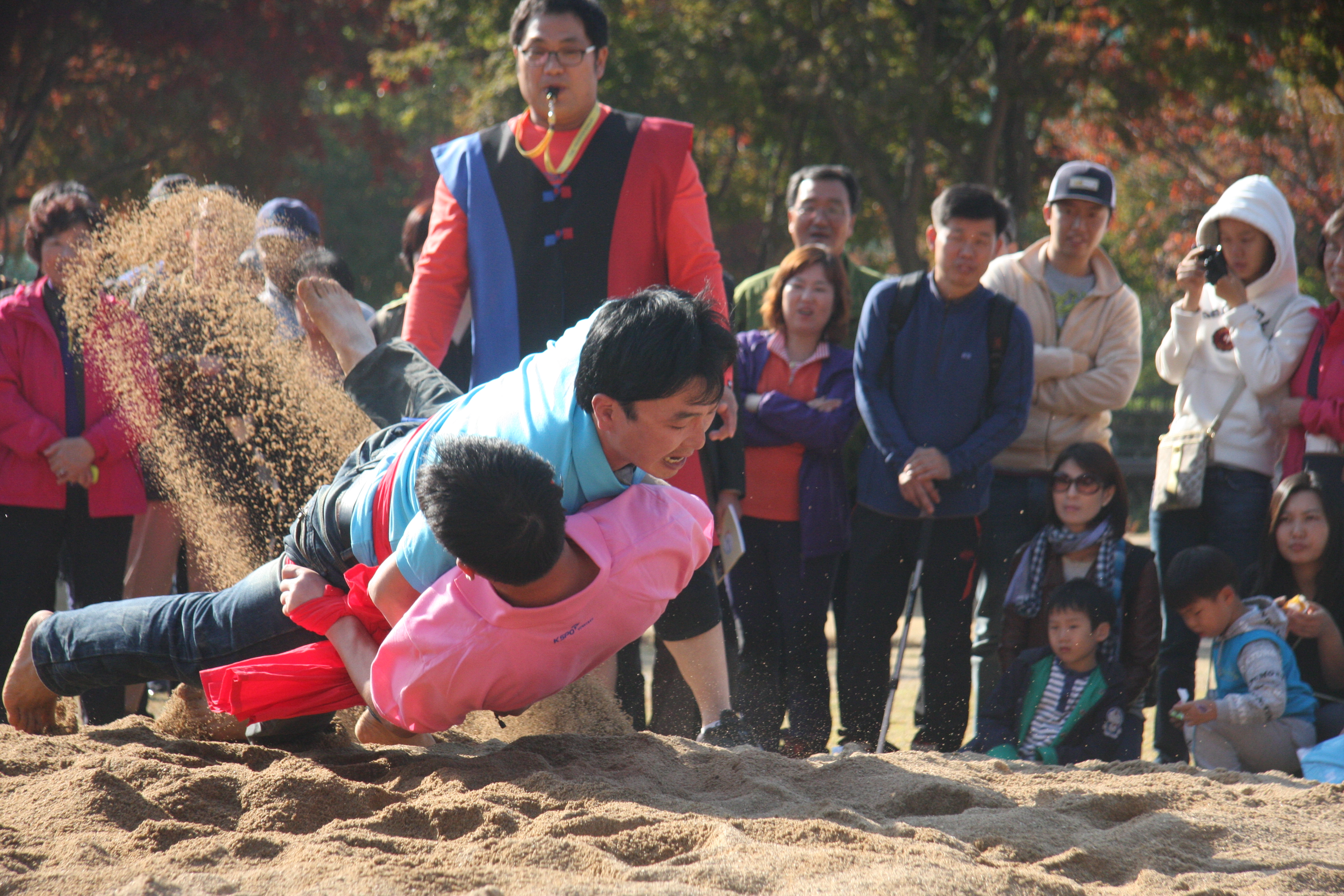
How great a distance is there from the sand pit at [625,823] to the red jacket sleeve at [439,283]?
4.32 ft

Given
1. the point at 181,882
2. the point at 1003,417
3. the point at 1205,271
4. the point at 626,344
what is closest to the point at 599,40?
the point at 626,344

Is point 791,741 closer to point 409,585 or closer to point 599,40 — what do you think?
point 409,585

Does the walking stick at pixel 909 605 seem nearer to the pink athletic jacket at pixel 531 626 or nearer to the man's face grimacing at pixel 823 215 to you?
the man's face grimacing at pixel 823 215

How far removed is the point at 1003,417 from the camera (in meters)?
4.05

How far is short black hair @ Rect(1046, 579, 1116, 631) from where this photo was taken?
371 cm

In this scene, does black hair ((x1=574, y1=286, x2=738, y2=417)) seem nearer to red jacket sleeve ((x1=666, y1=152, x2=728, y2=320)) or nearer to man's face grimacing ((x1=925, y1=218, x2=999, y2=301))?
red jacket sleeve ((x1=666, y1=152, x2=728, y2=320))

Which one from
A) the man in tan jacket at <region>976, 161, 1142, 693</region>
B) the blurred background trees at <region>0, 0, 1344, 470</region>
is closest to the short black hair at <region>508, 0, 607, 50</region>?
the man in tan jacket at <region>976, 161, 1142, 693</region>

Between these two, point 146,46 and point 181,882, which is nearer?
point 181,882

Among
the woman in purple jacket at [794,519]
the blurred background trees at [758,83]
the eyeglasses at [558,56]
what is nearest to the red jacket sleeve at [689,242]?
the eyeglasses at [558,56]

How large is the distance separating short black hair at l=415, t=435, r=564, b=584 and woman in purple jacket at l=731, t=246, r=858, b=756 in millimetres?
2097

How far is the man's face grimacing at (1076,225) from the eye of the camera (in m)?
4.47

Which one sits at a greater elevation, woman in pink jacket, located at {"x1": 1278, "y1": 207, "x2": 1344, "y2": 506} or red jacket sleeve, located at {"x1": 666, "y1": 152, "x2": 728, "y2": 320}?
red jacket sleeve, located at {"x1": 666, "y1": 152, "x2": 728, "y2": 320}

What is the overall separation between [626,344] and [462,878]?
3.49ft

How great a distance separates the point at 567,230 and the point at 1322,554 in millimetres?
2570
